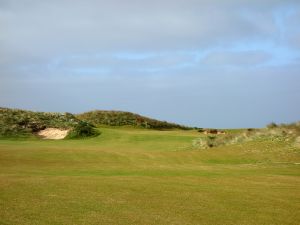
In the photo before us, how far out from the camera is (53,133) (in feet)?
122

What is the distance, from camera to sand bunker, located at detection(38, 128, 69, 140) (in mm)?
36228

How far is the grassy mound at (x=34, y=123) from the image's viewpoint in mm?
36031

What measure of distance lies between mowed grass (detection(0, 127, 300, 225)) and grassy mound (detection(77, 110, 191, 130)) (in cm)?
2472

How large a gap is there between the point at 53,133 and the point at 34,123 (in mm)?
2730

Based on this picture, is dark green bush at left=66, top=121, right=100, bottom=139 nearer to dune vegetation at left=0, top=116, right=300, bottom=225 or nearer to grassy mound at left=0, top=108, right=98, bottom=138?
grassy mound at left=0, top=108, right=98, bottom=138

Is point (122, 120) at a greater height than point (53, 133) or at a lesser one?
greater

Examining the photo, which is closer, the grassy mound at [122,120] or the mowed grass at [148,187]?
the mowed grass at [148,187]

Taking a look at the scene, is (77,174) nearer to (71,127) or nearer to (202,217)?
(202,217)

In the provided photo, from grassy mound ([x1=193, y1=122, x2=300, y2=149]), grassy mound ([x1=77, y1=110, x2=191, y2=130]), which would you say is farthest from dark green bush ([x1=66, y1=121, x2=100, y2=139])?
grassy mound ([x1=77, y1=110, x2=191, y2=130])

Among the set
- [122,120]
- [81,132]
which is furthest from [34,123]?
[122,120]

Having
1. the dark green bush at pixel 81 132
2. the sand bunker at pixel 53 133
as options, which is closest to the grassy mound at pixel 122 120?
the sand bunker at pixel 53 133

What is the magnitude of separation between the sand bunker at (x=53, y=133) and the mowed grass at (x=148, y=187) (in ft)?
40.6

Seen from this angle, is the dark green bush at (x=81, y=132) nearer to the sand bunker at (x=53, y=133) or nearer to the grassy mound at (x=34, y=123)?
the grassy mound at (x=34, y=123)

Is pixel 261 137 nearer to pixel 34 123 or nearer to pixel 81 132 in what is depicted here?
pixel 81 132
